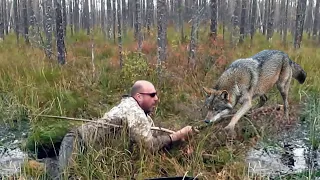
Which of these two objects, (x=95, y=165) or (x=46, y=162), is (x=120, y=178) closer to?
(x=95, y=165)

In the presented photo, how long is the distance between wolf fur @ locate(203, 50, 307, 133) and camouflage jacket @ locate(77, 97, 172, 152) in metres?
1.00

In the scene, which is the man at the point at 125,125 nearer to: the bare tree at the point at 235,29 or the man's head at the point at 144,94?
the man's head at the point at 144,94

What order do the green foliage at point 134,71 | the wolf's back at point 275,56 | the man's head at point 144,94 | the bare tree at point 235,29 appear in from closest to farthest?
the man's head at point 144,94
the wolf's back at point 275,56
the green foliage at point 134,71
the bare tree at point 235,29

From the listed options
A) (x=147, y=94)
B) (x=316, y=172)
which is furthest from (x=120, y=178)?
(x=316, y=172)

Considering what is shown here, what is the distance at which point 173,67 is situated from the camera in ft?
26.2

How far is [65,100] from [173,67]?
2870 millimetres

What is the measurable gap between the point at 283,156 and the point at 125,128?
2104 mm

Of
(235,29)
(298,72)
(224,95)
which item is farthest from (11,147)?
(235,29)

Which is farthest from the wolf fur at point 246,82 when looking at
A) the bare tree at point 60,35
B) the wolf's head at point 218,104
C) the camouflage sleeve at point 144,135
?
the bare tree at point 60,35

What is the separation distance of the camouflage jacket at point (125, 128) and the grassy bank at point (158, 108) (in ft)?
0.52

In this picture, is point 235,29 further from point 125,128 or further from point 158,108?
point 125,128

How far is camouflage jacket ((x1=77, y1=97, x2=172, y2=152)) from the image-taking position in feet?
12.1

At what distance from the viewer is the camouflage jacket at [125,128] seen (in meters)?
3.70

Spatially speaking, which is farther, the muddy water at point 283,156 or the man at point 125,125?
the muddy water at point 283,156
